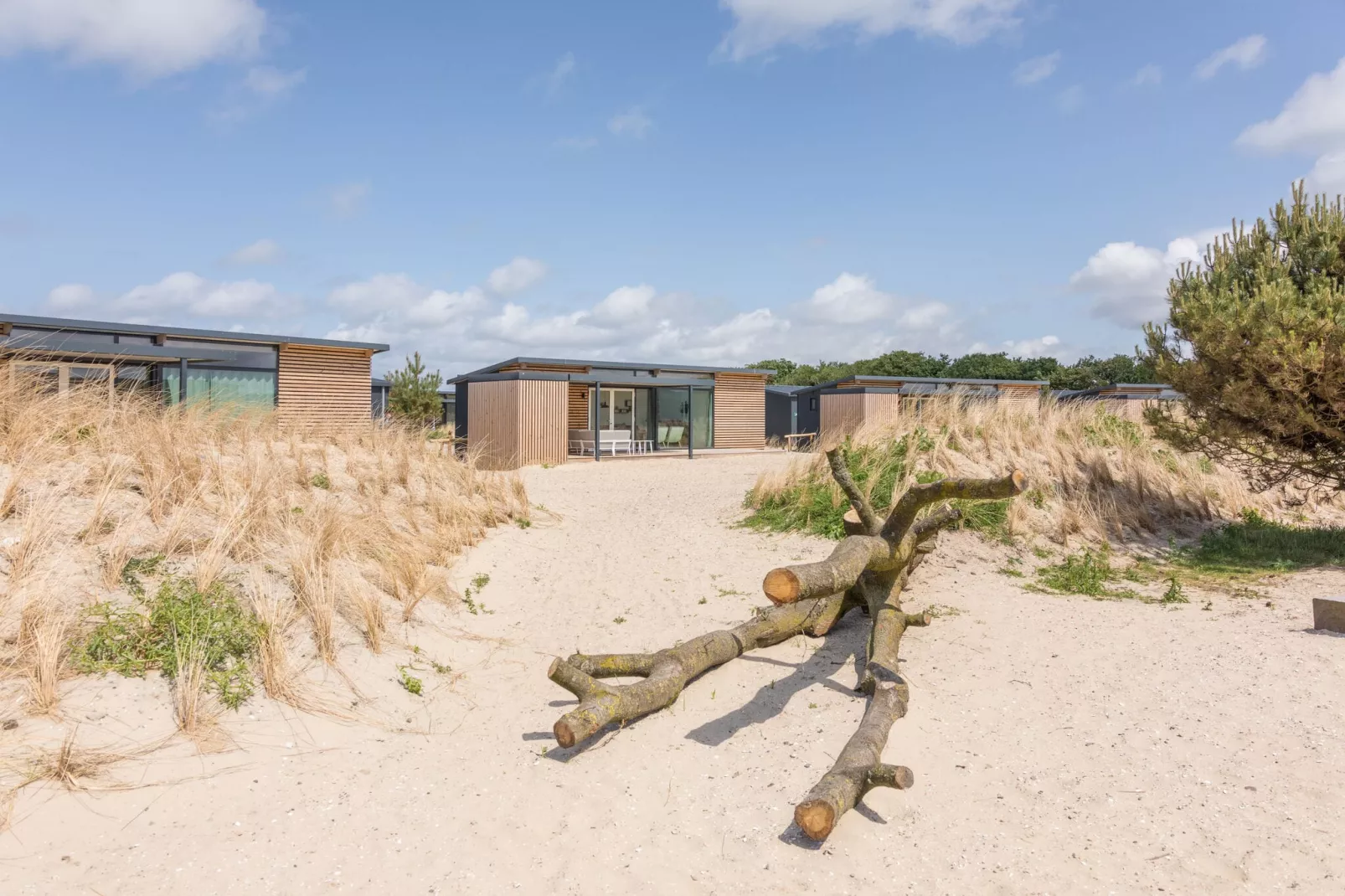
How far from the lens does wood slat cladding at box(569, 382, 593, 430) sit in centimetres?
2370

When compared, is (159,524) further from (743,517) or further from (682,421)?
(682,421)

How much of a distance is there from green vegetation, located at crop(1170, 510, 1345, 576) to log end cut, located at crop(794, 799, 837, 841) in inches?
261

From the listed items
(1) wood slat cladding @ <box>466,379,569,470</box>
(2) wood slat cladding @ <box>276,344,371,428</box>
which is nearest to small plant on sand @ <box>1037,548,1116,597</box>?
(1) wood slat cladding @ <box>466,379,569,470</box>

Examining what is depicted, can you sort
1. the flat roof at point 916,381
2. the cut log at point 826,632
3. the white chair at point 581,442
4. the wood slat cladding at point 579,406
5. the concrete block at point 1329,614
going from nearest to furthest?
the cut log at point 826,632 < the concrete block at point 1329,614 < the white chair at point 581,442 < the wood slat cladding at point 579,406 < the flat roof at point 916,381

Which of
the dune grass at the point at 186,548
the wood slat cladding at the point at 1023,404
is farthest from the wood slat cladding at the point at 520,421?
→ the wood slat cladding at the point at 1023,404

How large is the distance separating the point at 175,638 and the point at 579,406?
20099 millimetres

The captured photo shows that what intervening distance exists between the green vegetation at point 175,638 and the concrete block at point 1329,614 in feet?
22.7

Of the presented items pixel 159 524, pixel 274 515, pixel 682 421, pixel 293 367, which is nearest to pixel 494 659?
pixel 274 515

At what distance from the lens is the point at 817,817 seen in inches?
116

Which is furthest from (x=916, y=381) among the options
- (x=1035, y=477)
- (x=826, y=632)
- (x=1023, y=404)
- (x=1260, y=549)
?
(x=826, y=632)

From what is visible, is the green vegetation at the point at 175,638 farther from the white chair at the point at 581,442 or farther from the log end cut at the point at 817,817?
the white chair at the point at 581,442

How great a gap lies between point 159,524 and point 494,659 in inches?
101

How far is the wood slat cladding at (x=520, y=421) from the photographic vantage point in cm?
1888

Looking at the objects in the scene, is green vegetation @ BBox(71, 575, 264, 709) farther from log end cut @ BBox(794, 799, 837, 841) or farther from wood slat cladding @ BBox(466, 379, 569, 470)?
wood slat cladding @ BBox(466, 379, 569, 470)
